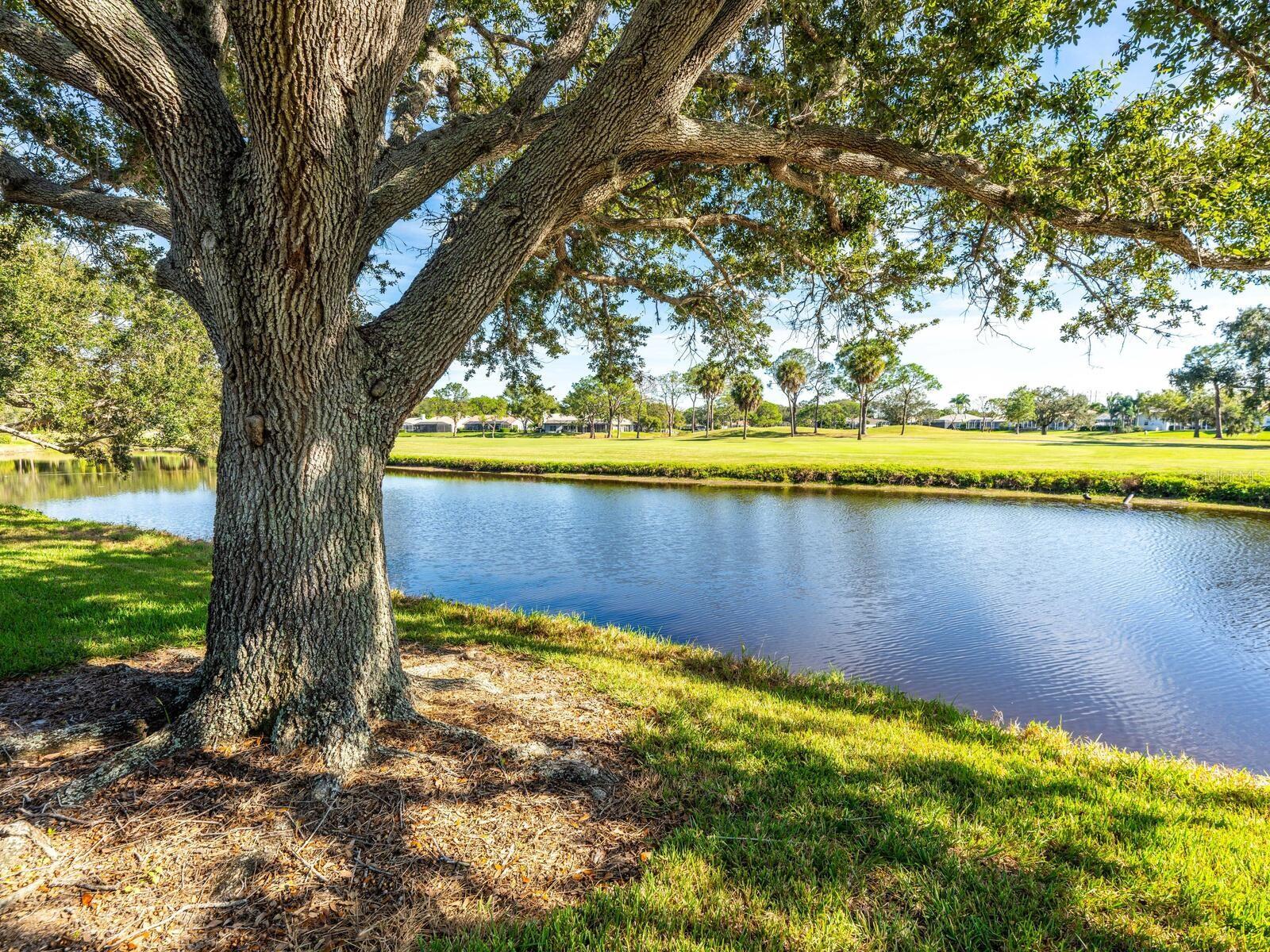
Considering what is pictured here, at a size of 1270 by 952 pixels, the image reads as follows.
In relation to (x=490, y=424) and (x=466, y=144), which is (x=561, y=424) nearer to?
(x=490, y=424)

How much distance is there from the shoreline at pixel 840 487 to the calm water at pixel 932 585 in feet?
4.37

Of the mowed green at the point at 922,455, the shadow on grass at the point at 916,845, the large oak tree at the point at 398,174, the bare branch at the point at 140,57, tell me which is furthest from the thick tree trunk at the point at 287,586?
the mowed green at the point at 922,455

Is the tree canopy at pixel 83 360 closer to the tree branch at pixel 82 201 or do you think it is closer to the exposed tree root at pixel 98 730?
the tree branch at pixel 82 201

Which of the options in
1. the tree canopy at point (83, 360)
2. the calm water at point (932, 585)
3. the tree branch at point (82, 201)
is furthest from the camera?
the tree canopy at point (83, 360)

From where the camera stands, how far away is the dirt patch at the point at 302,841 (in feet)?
6.70

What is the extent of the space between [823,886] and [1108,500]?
91.9ft

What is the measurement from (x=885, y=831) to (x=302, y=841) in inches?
113

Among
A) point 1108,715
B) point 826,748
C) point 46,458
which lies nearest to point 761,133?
point 826,748

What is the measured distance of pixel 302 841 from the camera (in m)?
2.45

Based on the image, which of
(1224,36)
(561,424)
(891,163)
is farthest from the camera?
(561,424)

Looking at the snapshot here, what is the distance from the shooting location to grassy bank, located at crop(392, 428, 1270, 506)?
22.9m

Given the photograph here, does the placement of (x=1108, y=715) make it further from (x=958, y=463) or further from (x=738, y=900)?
(x=958, y=463)

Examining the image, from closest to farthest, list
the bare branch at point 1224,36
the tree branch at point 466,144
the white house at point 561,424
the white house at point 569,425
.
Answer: the bare branch at point 1224,36 < the tree branch at point 466,144 < the white house at point 569,425 < the white house at point 561,424

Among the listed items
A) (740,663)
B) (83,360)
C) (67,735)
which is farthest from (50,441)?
(740,663)
